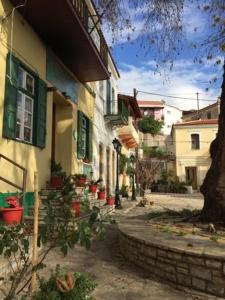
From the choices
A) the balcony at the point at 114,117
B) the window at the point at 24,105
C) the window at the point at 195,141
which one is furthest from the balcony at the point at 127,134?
the window at the point at 195,141

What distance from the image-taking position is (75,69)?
38.9ft

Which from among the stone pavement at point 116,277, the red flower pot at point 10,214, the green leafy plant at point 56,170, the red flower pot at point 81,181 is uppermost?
the green leafy plant at point 56,170

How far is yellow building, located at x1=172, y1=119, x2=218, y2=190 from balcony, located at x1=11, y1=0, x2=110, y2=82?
84.7 ft

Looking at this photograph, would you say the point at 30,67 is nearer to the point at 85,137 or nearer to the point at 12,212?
the point at 12,212

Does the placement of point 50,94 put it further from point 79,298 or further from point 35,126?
point 79,298

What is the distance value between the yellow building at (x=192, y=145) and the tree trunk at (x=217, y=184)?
1198 inches

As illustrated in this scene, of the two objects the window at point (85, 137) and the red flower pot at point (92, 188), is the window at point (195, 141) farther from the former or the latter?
the red flower pot at point (92, 188)

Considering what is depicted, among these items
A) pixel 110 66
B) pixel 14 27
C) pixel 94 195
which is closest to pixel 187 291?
pixel 14 27

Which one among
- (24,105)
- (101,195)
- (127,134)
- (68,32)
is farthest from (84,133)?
(127,134)

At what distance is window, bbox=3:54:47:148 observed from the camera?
7551 mm

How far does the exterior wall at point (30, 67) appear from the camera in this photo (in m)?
7.41

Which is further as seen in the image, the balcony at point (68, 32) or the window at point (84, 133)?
the window at point (84, 133)

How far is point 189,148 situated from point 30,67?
30292 mm

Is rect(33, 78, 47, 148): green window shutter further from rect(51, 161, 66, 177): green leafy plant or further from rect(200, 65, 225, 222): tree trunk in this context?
rect(200, 65, 225, 222): tree trunk
